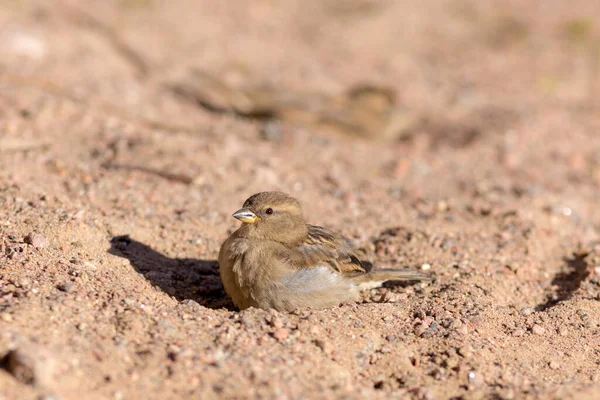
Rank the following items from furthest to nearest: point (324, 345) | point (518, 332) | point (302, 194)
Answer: point (302, 194) → point (518, 332) → point (324, 345)

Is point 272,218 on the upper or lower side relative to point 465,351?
upper

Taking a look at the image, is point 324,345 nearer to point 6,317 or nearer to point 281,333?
point 281,333

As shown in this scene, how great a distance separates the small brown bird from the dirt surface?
0.69 ft

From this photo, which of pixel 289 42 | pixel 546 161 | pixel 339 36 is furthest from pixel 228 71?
pixel 546 161

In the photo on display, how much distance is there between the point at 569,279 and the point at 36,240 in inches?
174

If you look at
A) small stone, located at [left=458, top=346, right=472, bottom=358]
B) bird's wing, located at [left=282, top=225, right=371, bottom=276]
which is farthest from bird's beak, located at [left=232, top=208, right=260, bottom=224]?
small stone, located at [left=458, top=346, right=472, bottom=358]

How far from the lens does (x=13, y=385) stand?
3.99 m

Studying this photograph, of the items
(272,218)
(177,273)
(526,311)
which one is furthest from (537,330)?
(177,273)

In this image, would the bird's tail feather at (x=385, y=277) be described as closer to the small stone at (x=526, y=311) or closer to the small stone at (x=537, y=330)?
the small stone at (x=526, y=311)

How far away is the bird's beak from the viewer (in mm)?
5879

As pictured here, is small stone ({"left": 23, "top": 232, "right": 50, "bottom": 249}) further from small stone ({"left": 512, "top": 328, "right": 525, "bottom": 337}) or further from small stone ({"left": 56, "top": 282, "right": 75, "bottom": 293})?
small stone ({"left": 512, "top": 328, "right": 525, "bottom": 337})

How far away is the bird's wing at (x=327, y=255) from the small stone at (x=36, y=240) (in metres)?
1.84

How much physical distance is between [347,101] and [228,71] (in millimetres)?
2060

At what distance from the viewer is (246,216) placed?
5.89 meters
